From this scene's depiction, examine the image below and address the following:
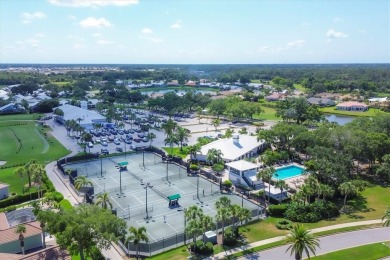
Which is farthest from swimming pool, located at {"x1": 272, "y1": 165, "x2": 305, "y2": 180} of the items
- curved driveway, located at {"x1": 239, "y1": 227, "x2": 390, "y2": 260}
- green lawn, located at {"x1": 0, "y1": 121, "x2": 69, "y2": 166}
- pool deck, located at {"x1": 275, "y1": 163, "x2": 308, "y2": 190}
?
green lawn, located at {"x1": 0, "y1": 121, "x2": 69, "y2": 166}

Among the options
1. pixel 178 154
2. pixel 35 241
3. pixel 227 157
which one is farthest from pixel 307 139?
pixel 35 241

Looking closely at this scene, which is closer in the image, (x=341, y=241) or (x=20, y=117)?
(x=341, y=241)

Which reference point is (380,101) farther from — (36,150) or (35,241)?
(35,241)

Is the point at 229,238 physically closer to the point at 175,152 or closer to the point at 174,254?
the point at 174,254

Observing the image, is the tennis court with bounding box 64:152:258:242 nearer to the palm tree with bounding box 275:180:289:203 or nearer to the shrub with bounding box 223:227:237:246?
the palm tree with bounding box 275:180:289:203

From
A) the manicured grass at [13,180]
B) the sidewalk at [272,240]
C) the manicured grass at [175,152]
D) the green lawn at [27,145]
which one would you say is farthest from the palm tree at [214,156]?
the manicured grass at [13,180]

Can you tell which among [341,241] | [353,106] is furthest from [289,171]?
[353,106]
